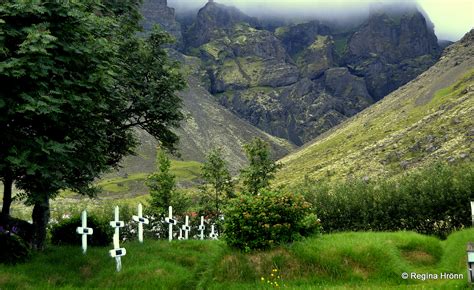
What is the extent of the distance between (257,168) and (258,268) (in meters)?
30.1

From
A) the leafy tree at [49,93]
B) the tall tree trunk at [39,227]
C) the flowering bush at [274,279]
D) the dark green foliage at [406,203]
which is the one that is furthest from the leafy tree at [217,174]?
the flowering bush at [274,279]

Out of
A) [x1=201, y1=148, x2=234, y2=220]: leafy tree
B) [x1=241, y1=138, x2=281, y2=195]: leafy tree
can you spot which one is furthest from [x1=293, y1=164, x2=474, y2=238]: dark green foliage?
[x1=201, y1=148, x2=234, y2=220]: leafy tree

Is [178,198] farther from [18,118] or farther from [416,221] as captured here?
[18,118]

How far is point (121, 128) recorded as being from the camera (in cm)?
2495

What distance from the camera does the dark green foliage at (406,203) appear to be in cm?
2905

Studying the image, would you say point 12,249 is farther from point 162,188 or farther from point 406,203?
point 162,188

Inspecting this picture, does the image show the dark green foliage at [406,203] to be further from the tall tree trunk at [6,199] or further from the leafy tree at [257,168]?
the tall tree trunk at [6,199]

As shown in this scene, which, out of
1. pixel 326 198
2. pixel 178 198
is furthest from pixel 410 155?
pixel 326 198

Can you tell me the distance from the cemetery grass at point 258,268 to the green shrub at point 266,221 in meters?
0.44

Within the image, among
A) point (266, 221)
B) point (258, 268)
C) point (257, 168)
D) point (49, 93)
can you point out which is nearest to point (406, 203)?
point (266, 221)

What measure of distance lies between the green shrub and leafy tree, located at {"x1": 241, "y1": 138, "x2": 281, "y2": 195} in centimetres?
2618

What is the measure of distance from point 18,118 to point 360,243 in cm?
1311

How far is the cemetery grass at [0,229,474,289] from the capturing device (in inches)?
591

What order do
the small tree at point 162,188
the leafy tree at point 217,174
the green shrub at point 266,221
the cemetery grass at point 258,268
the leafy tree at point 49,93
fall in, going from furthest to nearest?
the small tree at point 162,188, the leafy tree at point 217,174, the green shrub at point 266,221, the cemetery grass at point 258,268, the leafy tree at point 49,93
